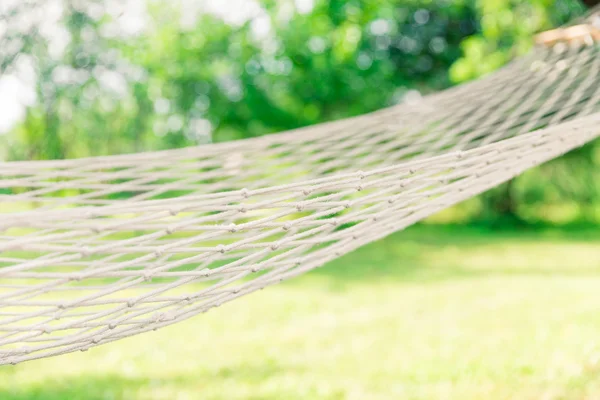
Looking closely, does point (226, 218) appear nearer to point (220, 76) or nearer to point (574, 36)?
point (574, 36)

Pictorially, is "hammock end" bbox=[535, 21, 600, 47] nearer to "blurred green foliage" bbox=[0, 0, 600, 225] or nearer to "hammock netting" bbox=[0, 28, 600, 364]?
"hammock netting" bbox=[0, 28, 600, 364]

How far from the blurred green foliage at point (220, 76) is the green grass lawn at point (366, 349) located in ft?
9.24

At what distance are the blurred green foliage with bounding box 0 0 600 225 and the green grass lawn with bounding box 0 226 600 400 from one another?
2.82 meters

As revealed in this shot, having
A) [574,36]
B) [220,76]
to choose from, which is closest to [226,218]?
[574,36]

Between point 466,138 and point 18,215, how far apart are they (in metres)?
1.49

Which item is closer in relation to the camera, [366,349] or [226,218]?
[226,218]

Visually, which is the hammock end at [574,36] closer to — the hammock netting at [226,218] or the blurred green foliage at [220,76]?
the hammock netting at [226,218]

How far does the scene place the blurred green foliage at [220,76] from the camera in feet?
21.6

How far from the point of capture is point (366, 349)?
2.59 m

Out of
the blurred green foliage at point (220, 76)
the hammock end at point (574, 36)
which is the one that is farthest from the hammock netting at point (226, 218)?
the blurred green foliage at point (220, 76)

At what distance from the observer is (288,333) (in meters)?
2.96

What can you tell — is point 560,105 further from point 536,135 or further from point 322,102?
point 322,102

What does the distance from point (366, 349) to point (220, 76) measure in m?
5.56

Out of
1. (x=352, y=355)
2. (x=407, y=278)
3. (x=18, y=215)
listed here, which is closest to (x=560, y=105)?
(x=352, y=355)
